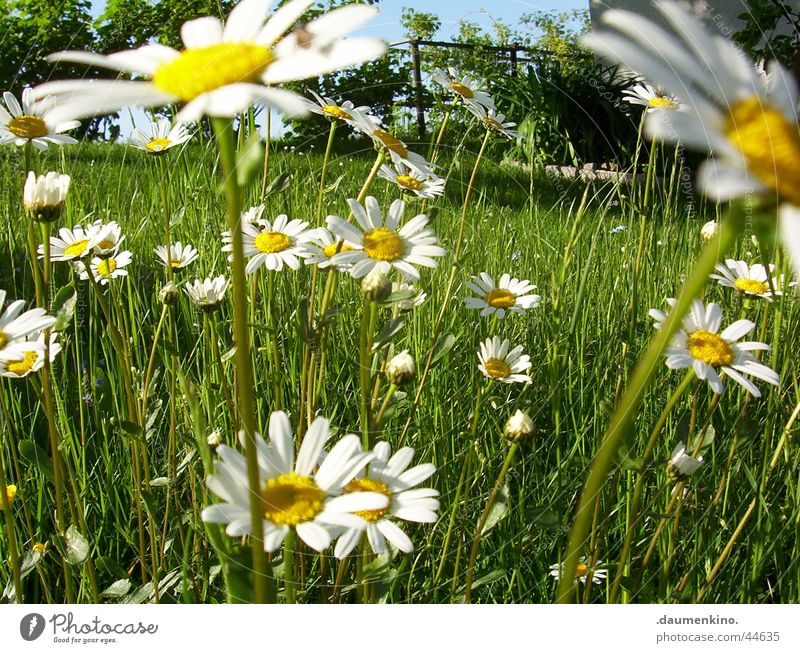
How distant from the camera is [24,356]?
1.55 ft

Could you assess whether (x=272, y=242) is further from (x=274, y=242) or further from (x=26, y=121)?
(x=26, y=121)

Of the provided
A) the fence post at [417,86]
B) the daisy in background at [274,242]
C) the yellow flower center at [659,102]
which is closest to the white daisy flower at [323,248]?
the daisy in background at [274,242]

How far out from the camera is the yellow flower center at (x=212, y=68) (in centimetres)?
25

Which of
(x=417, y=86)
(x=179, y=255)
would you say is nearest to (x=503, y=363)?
(x=417, y=86)

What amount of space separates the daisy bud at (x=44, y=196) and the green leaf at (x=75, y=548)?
0.68 feet

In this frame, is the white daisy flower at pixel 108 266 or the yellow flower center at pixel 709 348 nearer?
the yellow flower center at pixel 709 348

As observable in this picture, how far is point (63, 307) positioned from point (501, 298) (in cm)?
33

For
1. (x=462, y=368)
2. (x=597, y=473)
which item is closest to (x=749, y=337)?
(x=462, y=368)

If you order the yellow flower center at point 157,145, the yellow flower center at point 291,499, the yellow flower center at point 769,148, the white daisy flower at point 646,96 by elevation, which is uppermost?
the white daisy flower at point 646,96

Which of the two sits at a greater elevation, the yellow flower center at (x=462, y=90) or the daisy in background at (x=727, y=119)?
the yellow flower center at (x=462, y=90)

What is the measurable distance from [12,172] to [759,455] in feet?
2.84

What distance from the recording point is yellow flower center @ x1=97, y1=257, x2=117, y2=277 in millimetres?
611
